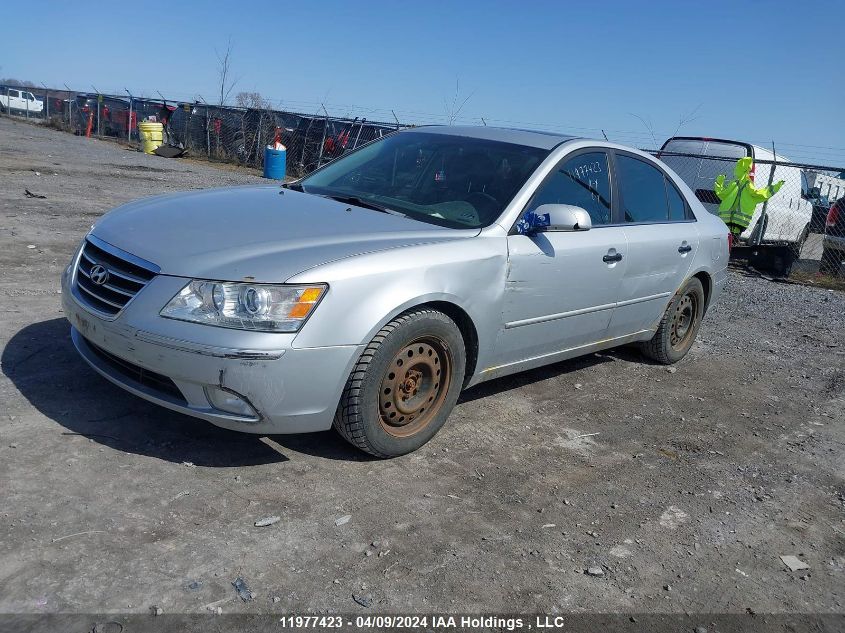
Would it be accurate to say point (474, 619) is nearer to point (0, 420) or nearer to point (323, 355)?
point (323, 355)

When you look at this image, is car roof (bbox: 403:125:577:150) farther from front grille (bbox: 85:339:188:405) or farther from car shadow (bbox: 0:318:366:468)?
front grille (bbox: 85:339:188:405)

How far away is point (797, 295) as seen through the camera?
415 inches

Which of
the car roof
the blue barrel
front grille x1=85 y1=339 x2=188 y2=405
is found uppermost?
the car roof

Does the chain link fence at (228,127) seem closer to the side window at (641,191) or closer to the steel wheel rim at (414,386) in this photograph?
the side window at (641,191)

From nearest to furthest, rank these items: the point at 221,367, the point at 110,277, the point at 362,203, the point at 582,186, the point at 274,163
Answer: the point at 221,367 < the point at 110,277 < the point at 362,203 < the point at 582,186 < the point at 274,163

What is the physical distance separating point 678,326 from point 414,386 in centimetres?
314

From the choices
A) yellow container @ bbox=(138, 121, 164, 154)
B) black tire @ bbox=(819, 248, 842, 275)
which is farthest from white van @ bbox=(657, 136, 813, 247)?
yellow container @ bbox=(138, 121, 164, 154)

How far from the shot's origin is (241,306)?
10.8 feet

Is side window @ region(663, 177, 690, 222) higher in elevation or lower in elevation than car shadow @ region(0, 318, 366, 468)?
higher

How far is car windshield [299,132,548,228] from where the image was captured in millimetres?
4383

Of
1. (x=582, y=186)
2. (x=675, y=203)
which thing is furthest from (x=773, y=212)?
(x=582, y=186)

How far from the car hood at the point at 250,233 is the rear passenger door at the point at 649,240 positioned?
62.6 inches

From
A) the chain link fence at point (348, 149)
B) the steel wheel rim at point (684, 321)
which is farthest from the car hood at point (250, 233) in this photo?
the chain link fence at point (348, 149)

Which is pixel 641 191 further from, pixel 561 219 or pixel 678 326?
pixel 561 219
